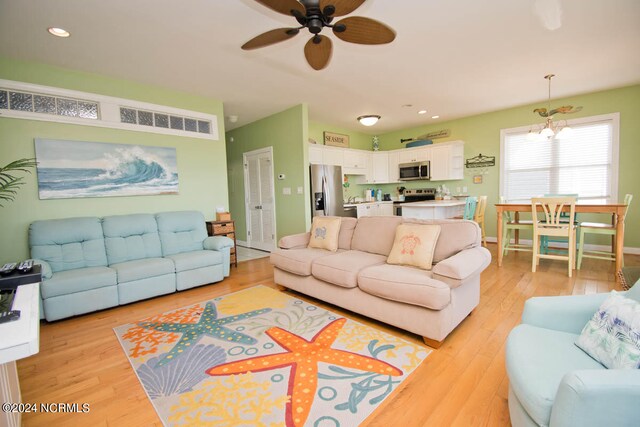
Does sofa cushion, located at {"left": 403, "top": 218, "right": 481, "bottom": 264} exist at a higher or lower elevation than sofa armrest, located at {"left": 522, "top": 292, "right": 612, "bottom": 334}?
higher

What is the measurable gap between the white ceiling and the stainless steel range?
2.31 metres

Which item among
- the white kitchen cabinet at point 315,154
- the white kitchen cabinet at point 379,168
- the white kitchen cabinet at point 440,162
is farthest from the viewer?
the white kitchen cabinet at point 379,168

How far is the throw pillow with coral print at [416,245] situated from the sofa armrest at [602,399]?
1.51 m

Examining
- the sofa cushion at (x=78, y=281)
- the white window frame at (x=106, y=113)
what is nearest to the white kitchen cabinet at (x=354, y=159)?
the white window frame at (x=106, y=113)

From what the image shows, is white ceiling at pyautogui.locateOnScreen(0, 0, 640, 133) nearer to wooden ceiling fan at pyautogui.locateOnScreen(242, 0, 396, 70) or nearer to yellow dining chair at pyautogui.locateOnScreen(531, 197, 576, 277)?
wooden ceiling fan at pyautogui.locateOnScreen(242, 0, 396, 70)

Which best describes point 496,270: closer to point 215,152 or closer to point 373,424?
point 373,424

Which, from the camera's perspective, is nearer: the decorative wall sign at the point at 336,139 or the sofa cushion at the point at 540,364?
the sofa cushion at the point at 540,364

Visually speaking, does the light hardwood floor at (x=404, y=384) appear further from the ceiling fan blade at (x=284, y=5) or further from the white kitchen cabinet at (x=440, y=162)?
the white kitchen cabinet at (x=440, y=162)

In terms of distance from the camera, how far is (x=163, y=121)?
13.0 ft

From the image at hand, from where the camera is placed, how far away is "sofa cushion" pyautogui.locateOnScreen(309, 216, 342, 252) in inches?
128

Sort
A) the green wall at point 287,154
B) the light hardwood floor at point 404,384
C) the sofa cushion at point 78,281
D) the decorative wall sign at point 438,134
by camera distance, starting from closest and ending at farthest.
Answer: the light hardwood floor at point 404,384 < the sofa cushion at point 78,281 < the green wall at point 287,154 < the decorative wall sign at point 438,134

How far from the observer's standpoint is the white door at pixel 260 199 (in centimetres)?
561

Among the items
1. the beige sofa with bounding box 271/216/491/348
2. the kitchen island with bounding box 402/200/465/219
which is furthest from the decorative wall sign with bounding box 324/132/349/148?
the beige sofa with bounding box 271/216/491/348

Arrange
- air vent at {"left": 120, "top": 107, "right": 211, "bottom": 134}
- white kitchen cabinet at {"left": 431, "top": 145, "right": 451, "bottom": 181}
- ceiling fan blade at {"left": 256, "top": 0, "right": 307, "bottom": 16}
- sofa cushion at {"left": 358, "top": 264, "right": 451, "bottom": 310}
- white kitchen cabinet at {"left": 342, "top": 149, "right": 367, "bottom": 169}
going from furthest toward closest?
white kitchen cabinet at {"left": 342, "top": 149, "right": 367, "bottom": 169} < white kitchen cabinet at {"left": 431, "top": 145, "right": 451, "bottom": 181} < air vent at {"left": 120, "top": 107, "right": 211, "bottom": 134} < sofa cushion at {"left": 358, "top": 264, "right": 451, "bottom": 310} < ceiling fan blade at {"left": 256, "top": 0, "right": 307, "bottom": 16}
